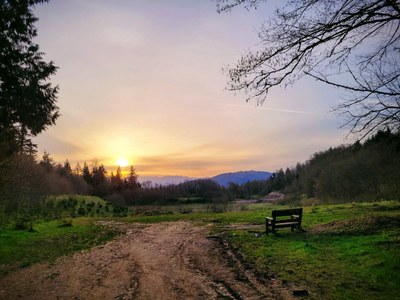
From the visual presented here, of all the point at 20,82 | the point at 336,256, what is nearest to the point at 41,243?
the point at 20,82

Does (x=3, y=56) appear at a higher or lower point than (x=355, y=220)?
higher

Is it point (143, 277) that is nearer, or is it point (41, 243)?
point (143, 277)

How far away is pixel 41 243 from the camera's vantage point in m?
15.7

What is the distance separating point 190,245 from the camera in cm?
1480

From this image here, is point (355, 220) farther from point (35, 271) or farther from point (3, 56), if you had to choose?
point (3, 56)

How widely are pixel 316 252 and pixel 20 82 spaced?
1357cm

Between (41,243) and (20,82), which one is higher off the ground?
(20,82)

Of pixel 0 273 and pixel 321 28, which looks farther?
pixel 0 273

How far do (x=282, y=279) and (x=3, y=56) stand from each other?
1355 cm

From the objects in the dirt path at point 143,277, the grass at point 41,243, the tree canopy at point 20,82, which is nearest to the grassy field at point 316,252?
the grass at point 41,243

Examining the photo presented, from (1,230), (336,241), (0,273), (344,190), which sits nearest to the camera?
(0,273)

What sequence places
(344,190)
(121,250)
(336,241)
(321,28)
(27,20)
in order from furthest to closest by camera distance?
(344,190) → (27,20) → (121,250) → (336,241) → (321,28)

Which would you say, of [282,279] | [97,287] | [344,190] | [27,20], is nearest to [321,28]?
[282,279]

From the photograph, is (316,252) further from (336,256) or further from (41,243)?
(41,243)
